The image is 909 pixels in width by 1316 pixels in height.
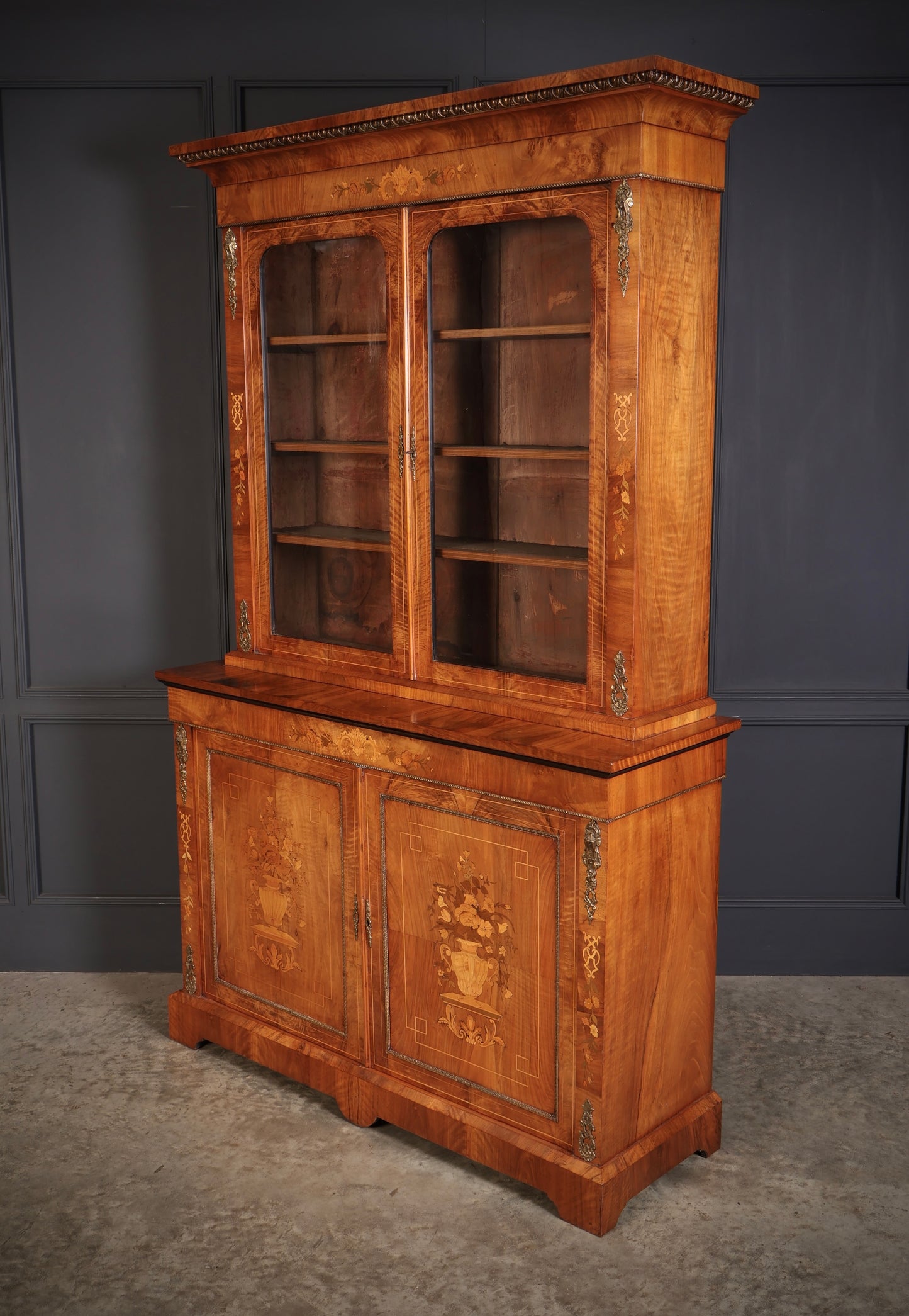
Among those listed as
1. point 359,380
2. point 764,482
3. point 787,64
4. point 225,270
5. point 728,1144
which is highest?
point 787,64

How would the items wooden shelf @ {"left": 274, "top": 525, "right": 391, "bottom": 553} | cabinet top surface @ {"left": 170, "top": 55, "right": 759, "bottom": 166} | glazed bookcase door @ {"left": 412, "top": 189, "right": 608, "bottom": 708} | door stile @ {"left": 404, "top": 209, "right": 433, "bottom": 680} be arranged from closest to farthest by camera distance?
cabinet top surface @ {"left": 170, "top": 55, "right": 759, "bottom": 166} < glazed bookcase door @ {"left": 412, "top": 189, "right": 608, "bottom": 708} < door stile @ {"left": 404, "top": 209, "right": 433, "bottom": 680} < wooden shelf @ {"left": 274, "top": 525, "right": 391, "bottom": 553}

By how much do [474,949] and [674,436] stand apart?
1211 millimetres

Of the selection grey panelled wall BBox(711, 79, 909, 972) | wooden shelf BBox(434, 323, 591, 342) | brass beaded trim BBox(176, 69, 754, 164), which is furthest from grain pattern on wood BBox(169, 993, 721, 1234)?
brass beaded trim BBox(176, 69, 754, 164)

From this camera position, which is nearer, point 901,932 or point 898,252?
point 898,252

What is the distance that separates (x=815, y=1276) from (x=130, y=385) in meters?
2.99

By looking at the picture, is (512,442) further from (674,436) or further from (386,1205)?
(386,1205)

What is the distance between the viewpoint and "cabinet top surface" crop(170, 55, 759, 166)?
2305mm

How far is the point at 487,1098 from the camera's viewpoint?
2822 mm

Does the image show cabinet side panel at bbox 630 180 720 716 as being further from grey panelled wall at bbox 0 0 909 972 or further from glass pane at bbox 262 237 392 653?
grey panelled wall at bbox 0 0 909 972

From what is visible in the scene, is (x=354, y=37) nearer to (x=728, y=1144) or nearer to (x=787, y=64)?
(x=787, y=64)

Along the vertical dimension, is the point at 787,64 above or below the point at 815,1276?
above

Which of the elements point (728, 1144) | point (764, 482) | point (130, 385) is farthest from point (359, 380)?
point (728, 1144)

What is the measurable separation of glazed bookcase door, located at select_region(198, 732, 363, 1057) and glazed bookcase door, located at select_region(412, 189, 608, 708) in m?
0.46

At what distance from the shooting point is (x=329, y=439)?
10.2 ft
